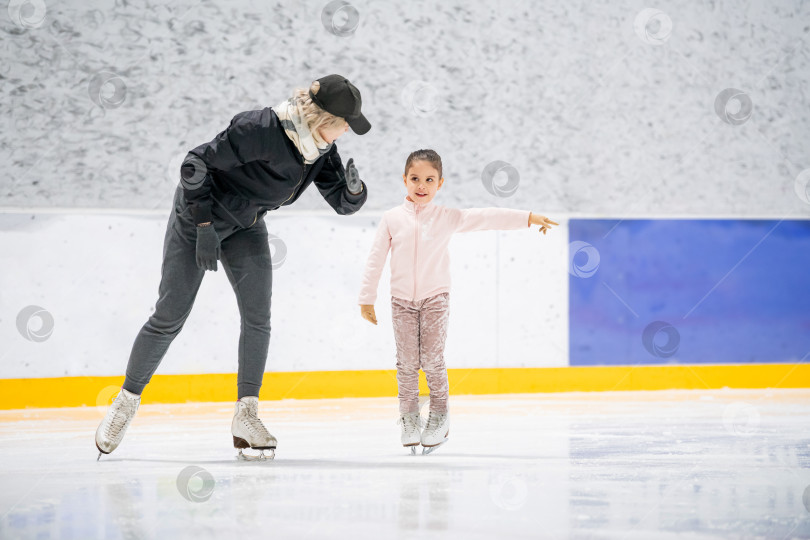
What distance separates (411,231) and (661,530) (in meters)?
1.49

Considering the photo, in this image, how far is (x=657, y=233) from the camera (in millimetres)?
5723

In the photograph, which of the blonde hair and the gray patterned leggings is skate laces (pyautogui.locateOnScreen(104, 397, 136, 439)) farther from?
the blonde hair

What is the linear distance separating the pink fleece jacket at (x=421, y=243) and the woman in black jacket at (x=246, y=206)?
248 mm

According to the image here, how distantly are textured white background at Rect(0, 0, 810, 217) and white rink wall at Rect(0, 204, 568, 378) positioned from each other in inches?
8.7

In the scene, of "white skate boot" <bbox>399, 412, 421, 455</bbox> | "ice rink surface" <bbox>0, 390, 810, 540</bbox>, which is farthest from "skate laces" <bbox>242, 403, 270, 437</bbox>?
"white skate boot" <bbox>399, 412, 421, 455</bbox>

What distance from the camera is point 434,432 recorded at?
2.97 metres

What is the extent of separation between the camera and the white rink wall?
15.6 feet

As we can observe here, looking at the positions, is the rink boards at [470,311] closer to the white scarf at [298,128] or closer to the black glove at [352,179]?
the black glove at [352,179]

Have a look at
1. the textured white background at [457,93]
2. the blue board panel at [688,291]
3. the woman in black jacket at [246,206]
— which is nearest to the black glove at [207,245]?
the woman in black jacket at [246,206]

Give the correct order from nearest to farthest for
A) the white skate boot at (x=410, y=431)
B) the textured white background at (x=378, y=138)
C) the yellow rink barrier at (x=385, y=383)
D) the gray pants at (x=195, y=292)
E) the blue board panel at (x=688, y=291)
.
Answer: the gray pants at (x=195, y=292), the white skate boot at (x=410, y=431), the yellow rink barrier at (x=385, y=383), the textured white background at (x=378, y=138), the blue board panel at (x=688, y=291)

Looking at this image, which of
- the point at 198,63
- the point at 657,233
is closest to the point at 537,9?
the point at 657,233

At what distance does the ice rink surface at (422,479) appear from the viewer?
1.83 m

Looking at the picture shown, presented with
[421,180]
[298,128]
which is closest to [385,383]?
[421,180]

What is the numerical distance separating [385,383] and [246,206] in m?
2.72
